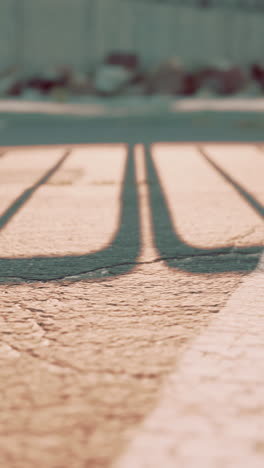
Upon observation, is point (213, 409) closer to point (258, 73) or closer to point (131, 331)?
point (131, 331)

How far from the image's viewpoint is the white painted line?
39.9 inches

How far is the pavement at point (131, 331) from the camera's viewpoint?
107 centimetres

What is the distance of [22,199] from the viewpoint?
331cm

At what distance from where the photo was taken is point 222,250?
7.50 ft

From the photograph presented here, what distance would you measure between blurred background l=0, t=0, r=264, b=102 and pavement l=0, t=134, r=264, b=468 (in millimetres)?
9160

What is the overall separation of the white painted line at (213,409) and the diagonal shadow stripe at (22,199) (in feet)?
5.06

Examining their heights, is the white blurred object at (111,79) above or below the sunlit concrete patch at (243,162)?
above

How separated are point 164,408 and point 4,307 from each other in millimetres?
714

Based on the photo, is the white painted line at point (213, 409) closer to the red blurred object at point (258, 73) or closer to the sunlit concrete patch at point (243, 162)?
the sunlit concrete patch at point (243, 162)

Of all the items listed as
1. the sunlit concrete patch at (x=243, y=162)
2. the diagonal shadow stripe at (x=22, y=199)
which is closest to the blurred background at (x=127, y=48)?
the sunlit concrete patch at (x=243, y=162)

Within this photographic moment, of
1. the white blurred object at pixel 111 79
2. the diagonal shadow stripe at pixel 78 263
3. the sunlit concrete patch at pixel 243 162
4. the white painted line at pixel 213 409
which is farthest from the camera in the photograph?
the white blurred object at pixel 111 79

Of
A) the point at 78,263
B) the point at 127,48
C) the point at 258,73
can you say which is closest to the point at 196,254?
the point at 78,263

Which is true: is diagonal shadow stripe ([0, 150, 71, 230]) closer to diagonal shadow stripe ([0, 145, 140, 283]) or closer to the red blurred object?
diagonal shadow stripe ([0, 145, 140, 283])

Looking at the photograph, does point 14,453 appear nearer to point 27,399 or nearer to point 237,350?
point 27,399
